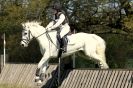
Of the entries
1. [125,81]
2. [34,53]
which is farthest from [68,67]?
[34,53]

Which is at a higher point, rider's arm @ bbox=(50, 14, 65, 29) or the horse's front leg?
rider's arm @ bbox=(50, 14, 65, 29)

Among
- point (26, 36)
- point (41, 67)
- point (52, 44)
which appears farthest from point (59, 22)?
point (41, 67)

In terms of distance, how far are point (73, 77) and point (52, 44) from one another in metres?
1.11

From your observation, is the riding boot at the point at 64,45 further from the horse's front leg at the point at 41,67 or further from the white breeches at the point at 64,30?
the horse's front leg at the point at 41,67

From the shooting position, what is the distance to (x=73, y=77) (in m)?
11.8

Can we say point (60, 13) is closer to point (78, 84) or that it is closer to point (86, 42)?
point (86, 42)

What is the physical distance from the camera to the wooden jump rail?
33.6ft

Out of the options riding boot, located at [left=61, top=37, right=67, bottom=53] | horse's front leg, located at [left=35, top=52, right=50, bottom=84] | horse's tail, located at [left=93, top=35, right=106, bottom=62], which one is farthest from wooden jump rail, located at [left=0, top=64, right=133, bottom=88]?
horse's tail, located at [left=93, top=35, right=106, bottom=62]

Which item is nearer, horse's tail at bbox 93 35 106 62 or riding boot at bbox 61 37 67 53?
riding boot at bbox 61 37 67 53

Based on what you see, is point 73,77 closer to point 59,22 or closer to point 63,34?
point 63,34

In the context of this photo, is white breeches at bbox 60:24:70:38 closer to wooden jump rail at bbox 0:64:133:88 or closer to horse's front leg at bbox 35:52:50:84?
horse's front leg at bbox 35:52:50:84

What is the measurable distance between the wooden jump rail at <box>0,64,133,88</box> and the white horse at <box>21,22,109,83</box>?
2.42 ft

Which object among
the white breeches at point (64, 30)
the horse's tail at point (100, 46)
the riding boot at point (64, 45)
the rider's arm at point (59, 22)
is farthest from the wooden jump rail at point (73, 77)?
the rider's arm at point (59, 22)

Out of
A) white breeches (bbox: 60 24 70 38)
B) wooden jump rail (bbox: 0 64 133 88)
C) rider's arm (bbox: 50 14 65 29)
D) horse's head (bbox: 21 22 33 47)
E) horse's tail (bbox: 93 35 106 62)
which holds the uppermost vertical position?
rider's arm (bbox: 50 14 65 29)
